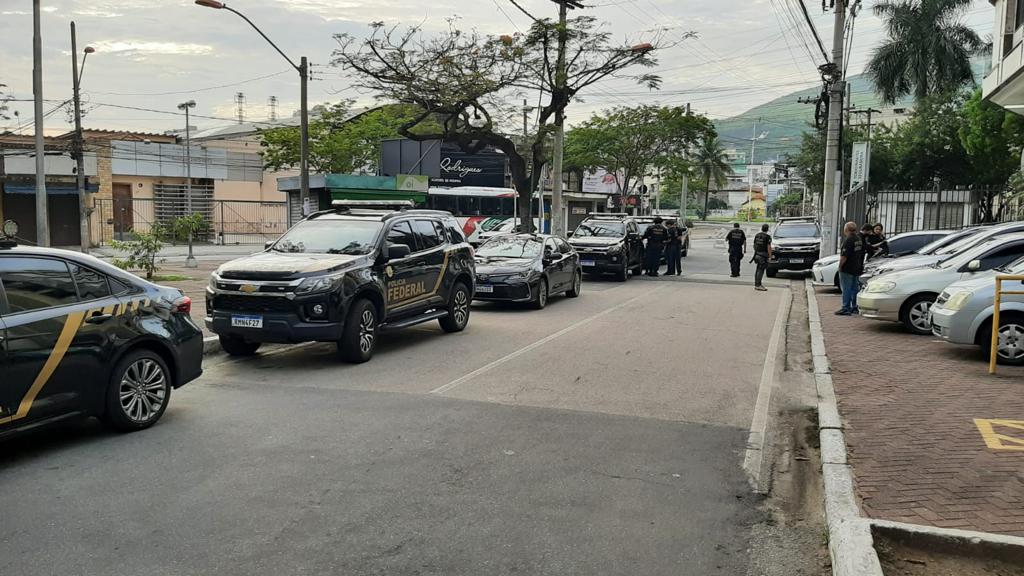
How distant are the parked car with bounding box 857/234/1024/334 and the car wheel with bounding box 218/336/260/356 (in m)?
9.16

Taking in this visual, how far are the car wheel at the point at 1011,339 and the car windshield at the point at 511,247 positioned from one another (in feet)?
30.2

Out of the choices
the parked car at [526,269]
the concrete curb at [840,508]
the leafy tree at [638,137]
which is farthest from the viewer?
the leafy tree at [638,137]

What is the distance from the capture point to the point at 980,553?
4461 millimetres

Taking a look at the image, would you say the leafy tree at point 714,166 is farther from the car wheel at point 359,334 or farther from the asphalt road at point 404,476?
the asphalt road at point 404,476

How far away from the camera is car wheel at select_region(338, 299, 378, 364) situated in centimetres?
990

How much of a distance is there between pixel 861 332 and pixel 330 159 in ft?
127

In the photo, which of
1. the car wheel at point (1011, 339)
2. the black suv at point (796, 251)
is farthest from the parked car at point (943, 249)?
the black suv at point (796, 251)

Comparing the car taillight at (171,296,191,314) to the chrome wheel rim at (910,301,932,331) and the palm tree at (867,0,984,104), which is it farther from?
the palm tree at (867,0,984,104)

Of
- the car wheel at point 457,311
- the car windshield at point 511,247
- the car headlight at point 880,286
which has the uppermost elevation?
the car windshield at point 511,247

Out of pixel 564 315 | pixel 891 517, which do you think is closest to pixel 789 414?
pixel 891 517

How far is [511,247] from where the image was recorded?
58.4 ft

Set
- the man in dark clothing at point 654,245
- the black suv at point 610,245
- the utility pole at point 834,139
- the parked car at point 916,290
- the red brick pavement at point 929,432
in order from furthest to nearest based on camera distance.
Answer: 1. the man in dark clothing at point 654,245
2. the utility pole at point 834,139
3. the black suv at point 610,245
4. the parked car at point 916,290
5. the red brick pavement at point 929,432

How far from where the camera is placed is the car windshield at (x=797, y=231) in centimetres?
2775

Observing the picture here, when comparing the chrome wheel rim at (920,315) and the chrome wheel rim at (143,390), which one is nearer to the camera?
the chrome wheel rim at (143,390)
